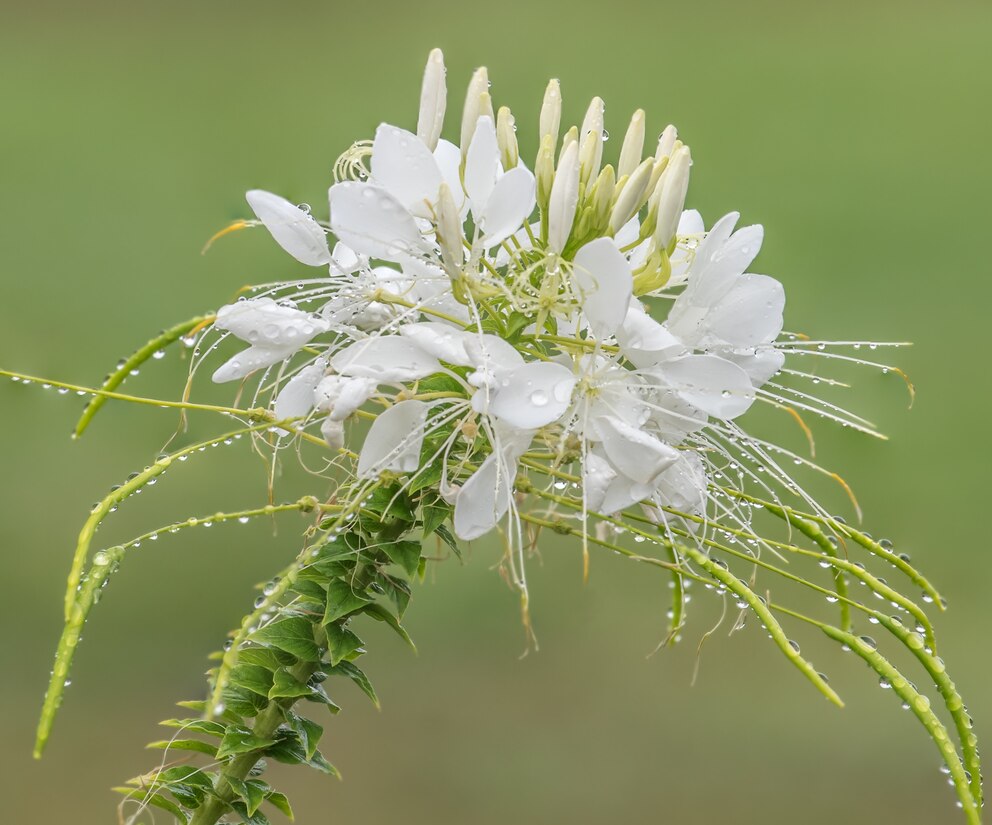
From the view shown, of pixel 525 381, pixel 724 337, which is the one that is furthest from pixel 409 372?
pixel 724 337

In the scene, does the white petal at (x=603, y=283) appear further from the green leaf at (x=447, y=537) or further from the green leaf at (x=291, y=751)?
the green leaf at (x=291, y=751)

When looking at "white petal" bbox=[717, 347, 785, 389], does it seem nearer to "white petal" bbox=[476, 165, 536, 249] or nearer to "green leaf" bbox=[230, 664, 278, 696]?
"white petal" bbox=[476, 165, 536, 249]

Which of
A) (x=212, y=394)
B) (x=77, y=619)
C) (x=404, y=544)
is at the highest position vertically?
(x=212, y=394)

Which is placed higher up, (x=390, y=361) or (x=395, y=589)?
(x=390, y=361)

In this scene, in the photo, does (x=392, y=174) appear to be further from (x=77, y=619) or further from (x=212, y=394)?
(x=212, y=394)

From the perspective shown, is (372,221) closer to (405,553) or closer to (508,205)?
(508,205)

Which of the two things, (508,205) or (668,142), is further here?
(668,142)

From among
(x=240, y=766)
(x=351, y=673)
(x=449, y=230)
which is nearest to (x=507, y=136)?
(x=449, y=230)
